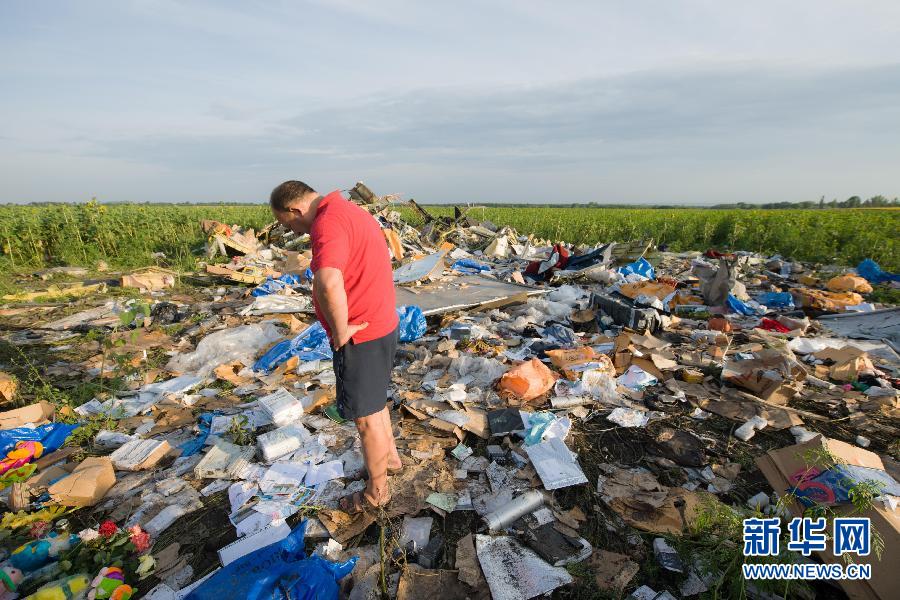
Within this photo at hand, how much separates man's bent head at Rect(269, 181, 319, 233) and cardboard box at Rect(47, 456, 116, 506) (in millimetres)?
2069

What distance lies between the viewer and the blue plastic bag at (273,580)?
1.62 meters

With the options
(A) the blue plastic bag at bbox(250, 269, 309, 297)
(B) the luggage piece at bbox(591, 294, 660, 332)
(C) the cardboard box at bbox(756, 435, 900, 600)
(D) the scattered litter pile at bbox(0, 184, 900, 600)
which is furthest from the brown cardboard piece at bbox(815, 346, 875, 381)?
(A) the blue plastic bag at bbox(250, 269, 309, 297)

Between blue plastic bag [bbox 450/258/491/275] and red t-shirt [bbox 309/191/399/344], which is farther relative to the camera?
blue plastic bag [bbox 450/258/491/275]

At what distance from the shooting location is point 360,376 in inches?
79.7

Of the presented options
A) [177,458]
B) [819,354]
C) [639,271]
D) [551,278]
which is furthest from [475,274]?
[177,458]

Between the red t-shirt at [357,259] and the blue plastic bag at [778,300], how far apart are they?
22.9ft

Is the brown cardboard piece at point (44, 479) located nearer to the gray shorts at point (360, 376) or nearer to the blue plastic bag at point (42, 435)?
the blue plastic bag at point (42, 435)

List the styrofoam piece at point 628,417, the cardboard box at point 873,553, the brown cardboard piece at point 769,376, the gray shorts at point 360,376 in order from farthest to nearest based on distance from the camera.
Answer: the brown cardboard piece at point 769,376 → the styrofoam piece at point 628,417 → the gray shorts at point 360,376 → the cardboard box at point 873,553

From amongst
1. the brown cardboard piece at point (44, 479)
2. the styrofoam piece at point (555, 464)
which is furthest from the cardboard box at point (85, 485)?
Answer: the styrofoam piece at point (555, 464)

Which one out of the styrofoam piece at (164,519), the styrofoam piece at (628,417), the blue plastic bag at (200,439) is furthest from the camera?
the styrofoam piece at (628,417)

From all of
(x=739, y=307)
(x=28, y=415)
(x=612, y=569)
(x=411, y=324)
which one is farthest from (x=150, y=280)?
(x=739, y=307)

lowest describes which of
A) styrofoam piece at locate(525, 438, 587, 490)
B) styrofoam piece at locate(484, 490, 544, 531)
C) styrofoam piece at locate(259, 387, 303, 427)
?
styrofoam piece at locate(484, 490, 544, 531)

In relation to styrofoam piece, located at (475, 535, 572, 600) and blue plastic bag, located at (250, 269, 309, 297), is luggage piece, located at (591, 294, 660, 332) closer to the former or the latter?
styrofoam piece, located at (475, 535, 572, 600)

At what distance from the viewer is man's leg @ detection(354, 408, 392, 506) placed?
7.01 ft
